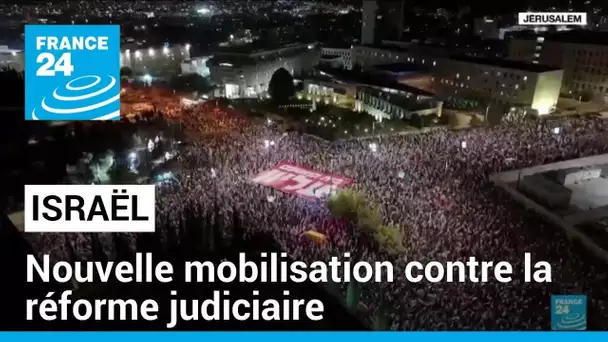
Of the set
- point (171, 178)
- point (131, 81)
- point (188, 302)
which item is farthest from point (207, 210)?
point (131, 81)

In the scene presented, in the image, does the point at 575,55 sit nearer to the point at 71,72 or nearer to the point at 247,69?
the point at 247,69

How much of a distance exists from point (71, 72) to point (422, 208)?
7.98ft

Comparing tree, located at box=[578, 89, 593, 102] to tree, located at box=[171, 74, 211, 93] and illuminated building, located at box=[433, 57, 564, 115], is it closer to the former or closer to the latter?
illuminated building, located at box=[433, 57, 564, 115]

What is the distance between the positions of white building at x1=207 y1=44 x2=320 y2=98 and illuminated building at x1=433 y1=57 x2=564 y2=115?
2834mm

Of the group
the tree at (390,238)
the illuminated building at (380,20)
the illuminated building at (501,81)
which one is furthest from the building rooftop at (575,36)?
the tree at (390,238)

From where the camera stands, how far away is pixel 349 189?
4.12 metres

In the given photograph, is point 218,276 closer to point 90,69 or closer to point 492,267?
point 90,69

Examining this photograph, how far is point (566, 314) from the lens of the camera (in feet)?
8.39

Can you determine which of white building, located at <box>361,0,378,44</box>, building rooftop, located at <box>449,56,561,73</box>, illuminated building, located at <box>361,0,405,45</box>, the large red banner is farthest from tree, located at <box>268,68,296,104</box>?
the large red banner

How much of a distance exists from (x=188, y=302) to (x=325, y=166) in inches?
88.5

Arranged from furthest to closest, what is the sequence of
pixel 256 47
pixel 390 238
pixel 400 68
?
pixel 256 47, pixel 400 68, pixel 390 238

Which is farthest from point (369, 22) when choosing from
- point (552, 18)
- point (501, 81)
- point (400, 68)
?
point (552, 18)

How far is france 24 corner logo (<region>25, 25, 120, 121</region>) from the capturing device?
2.62 metres

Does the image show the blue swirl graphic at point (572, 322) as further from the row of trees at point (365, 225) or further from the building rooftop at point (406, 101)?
the building rooftop at point (406, 101)
